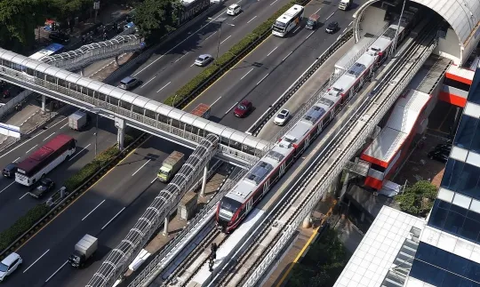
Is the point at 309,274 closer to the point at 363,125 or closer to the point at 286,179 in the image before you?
the point at 286,179

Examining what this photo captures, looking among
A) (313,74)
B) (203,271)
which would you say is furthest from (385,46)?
(203,271)

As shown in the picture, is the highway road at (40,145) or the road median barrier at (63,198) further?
the highway road at (40,145)

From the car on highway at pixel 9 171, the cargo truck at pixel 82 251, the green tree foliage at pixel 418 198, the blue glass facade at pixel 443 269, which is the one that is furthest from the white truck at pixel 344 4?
the blue glass facade at pixel 443 269

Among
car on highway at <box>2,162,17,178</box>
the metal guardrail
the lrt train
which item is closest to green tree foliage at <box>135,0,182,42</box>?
the metal guardrail

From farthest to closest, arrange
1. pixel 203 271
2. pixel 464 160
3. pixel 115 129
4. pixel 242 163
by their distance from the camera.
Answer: pixel 115 129, pixel 242 163, pixel 203 271, pixel 464 160

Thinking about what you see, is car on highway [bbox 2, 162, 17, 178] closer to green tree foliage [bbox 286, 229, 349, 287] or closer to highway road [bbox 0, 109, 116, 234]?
highway road [bbox 0, 109, 116, 234]

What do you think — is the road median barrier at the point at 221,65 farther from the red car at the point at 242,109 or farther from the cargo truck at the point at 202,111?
the red car at the point at 242,109

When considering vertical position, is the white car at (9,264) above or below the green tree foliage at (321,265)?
below
